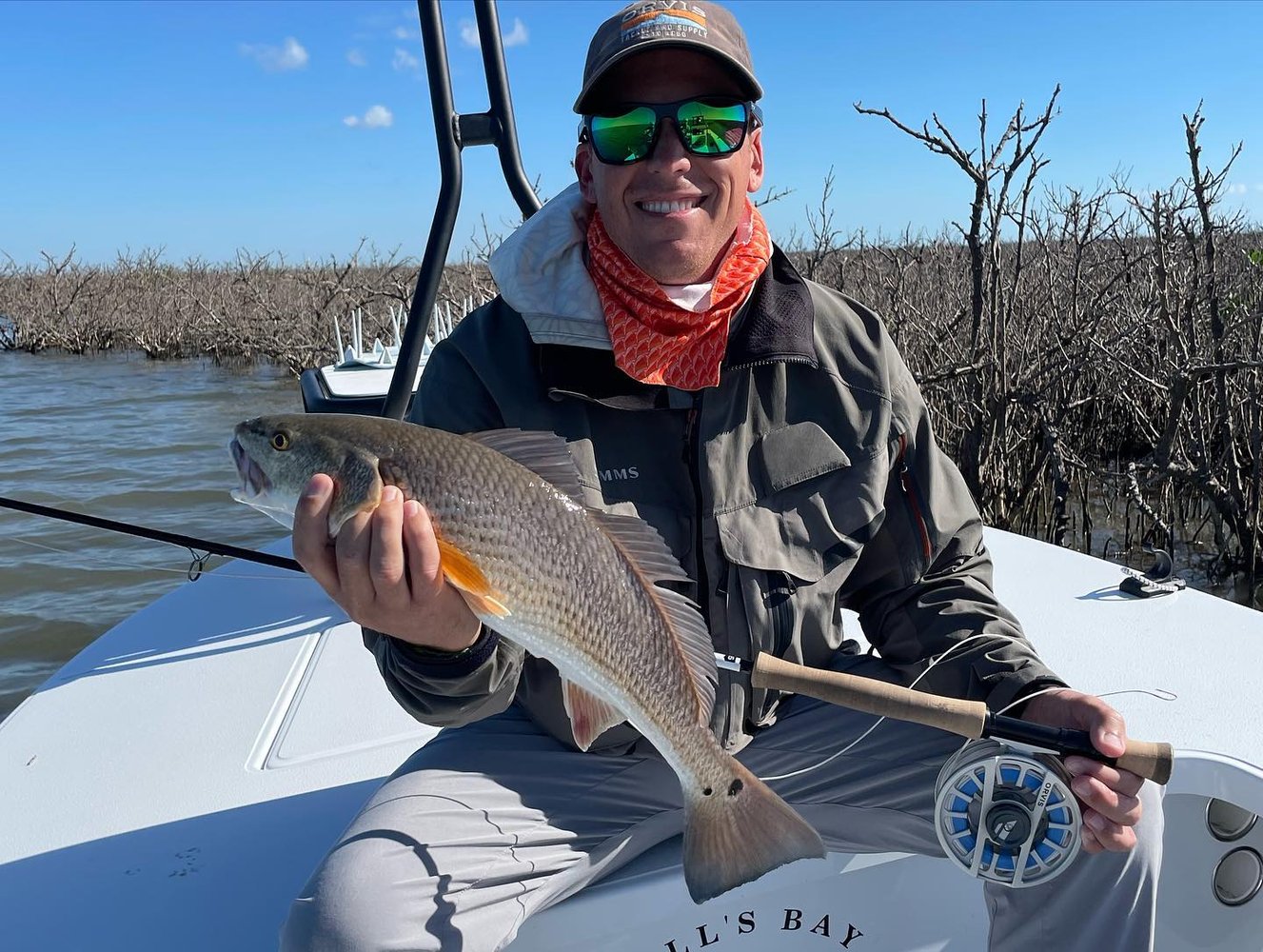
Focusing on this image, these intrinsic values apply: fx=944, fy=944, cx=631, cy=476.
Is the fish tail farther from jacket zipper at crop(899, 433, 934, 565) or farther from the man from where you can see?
jacket zipper at crop(899, 433, 934, 565)

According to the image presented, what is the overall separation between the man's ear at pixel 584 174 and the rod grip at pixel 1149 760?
1861 millimetres

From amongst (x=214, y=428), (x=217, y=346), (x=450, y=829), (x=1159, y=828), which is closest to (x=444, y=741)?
(x=450, y=829)

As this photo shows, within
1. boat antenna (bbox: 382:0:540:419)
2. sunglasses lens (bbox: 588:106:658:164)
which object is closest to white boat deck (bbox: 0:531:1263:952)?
boat antenna (bbox: 382:0:540:419)

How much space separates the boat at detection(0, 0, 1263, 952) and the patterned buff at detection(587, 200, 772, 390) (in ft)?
3.77

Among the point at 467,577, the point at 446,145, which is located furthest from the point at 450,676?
the point at 446,145

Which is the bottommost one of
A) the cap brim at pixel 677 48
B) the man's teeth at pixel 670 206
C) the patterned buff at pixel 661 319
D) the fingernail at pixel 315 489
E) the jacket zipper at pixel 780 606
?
the jacket zipper at pixel 780 606

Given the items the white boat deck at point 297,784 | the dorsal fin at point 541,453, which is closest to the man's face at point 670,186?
the dorsal fin at point 541,453

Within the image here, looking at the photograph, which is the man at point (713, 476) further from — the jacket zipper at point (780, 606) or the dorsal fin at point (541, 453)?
the dorsal fin at point (541, 453)

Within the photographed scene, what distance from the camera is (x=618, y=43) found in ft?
7.55

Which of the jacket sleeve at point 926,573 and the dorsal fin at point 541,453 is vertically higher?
the dorsal fin at point 541,453

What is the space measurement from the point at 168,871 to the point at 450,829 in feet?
2.50

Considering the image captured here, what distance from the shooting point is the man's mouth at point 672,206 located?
2.41 m

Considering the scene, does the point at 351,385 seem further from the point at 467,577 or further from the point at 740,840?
the point at 740,840

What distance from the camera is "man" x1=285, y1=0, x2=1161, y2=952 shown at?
7.11ft
